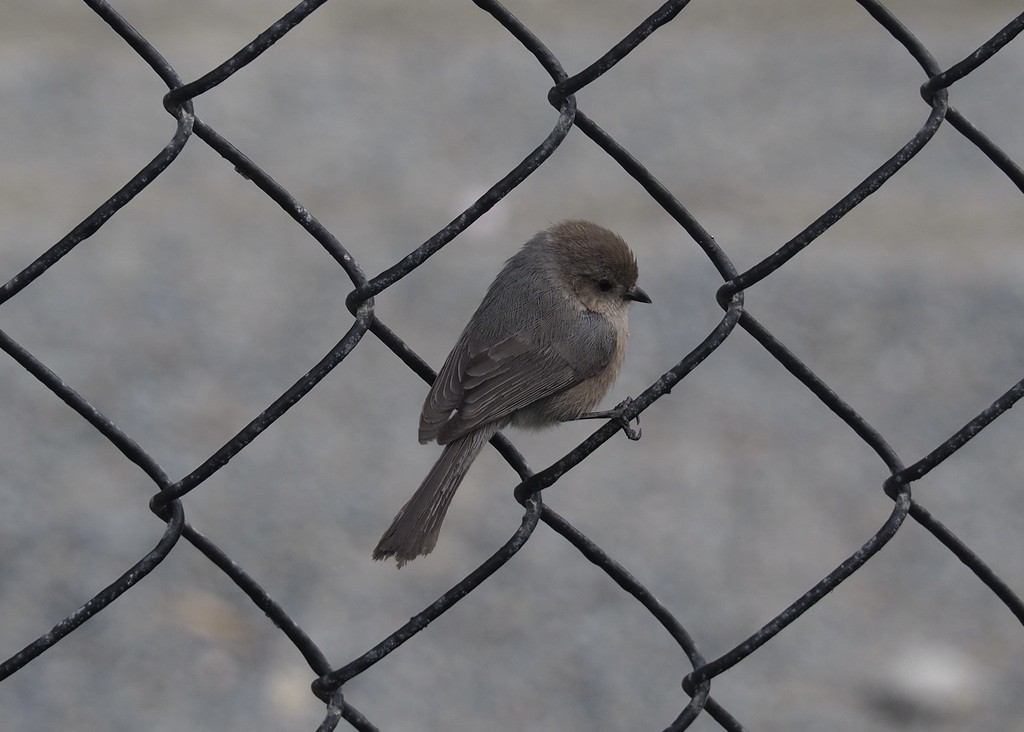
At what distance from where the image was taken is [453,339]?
5824mm

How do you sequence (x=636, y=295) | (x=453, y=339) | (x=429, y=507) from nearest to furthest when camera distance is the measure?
(x=429, y=507) → (x=636, y=295) → (x=453, y=339)

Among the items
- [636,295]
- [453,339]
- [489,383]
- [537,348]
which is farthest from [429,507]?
[453,339]

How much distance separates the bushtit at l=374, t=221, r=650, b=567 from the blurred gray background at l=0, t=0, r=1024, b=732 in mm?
1333

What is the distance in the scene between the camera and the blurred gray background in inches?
171

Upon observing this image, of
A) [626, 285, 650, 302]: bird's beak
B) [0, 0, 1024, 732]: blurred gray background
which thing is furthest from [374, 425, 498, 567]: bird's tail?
[0, 0, 1024, 732]: blurred gray background

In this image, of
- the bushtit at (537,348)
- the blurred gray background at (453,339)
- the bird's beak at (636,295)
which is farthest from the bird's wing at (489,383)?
the blurred gray background at (453,339)

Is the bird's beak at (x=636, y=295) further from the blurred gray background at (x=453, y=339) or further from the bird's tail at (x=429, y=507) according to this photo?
the blurred gray background at (x=453, y=339)

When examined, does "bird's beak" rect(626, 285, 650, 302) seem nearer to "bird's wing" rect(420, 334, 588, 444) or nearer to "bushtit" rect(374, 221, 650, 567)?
"bushtit" rect(374, 221, 650, 567)

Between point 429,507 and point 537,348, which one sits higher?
point 537,348

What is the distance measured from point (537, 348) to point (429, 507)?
0.79 m

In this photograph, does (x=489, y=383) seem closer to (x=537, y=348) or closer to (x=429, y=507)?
(x=537, y=348)

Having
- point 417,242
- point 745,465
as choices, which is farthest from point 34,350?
point 745,465

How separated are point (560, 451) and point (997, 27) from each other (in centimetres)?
455

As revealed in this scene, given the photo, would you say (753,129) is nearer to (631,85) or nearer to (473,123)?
(631,85)
